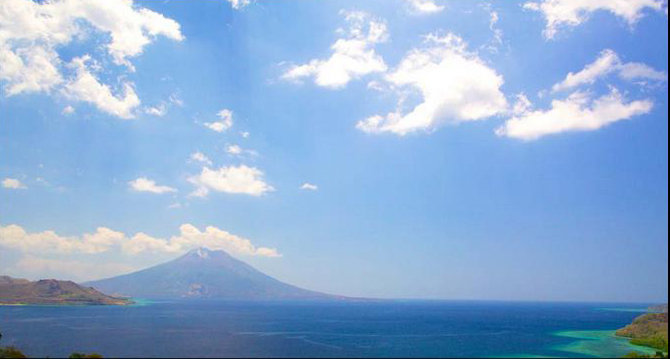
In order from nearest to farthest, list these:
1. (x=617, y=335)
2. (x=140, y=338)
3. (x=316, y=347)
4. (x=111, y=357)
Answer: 1. (x=111, y=357)
2. (x=316, y=347)
3. (x=140, y=338)
4. (x=617, y=335)

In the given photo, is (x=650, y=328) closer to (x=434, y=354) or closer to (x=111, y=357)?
(x=434, y=354)

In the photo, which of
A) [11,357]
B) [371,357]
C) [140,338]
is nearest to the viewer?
[11,357]

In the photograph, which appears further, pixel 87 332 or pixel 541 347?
pixel 87 332

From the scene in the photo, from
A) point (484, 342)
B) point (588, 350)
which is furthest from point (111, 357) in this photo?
point (588, 350)

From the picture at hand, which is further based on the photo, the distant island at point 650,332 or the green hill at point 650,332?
the green hill at point 650,332

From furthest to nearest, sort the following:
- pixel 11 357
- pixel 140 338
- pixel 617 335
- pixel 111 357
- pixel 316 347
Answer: pixel 617 335
pixel 140 338
pixel 316 347
pixel 111 357
pixel 11 357

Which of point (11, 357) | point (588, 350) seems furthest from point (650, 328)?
point (11, 357)

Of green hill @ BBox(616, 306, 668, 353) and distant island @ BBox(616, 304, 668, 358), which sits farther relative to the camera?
green hill @ BBox(616, 306, 668, 353)

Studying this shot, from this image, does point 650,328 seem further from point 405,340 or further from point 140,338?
point 140,338

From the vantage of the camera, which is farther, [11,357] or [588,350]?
[588,350]
